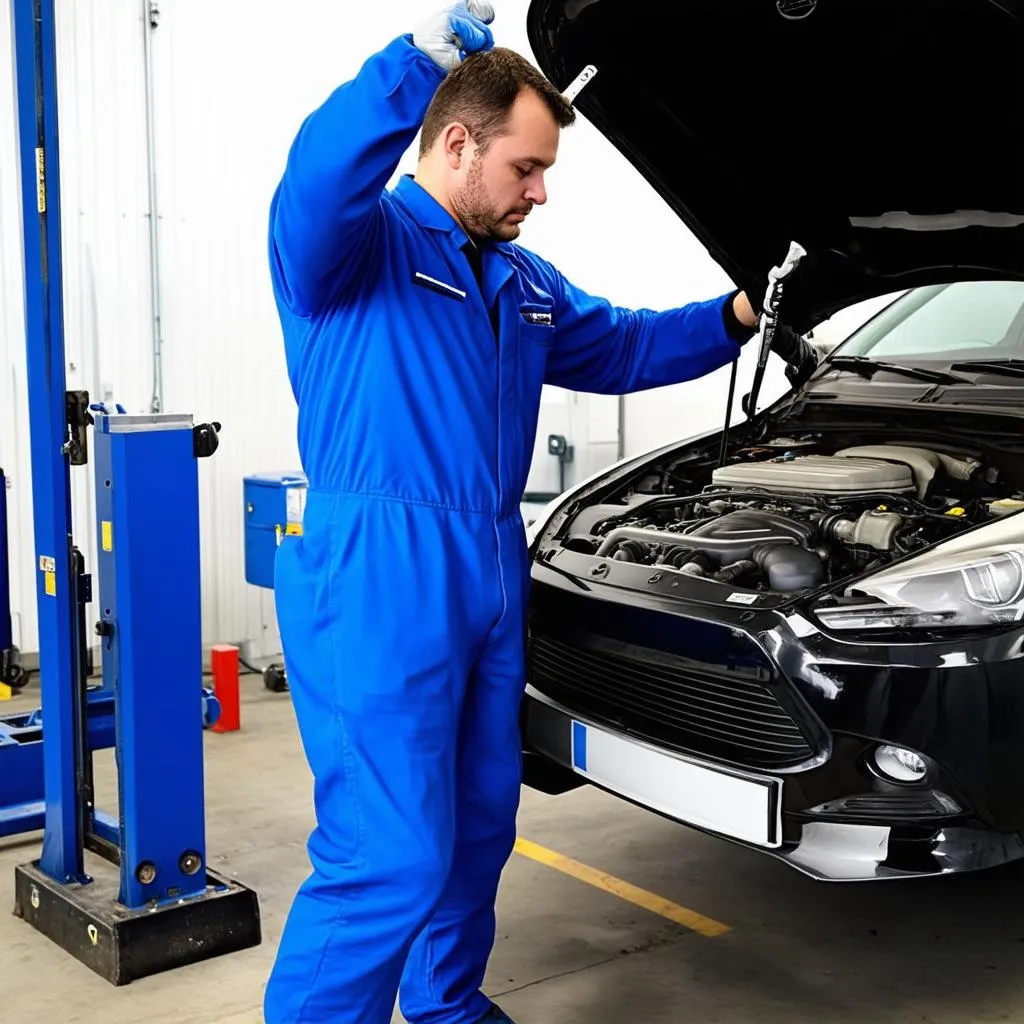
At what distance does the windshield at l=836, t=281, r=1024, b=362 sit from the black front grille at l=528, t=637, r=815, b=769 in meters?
1.36

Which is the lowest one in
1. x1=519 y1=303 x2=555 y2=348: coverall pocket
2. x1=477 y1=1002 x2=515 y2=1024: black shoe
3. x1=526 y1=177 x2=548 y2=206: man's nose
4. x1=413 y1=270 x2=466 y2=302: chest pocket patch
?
x1=477 y1=1002 x2=515 y2=1024: black shoe

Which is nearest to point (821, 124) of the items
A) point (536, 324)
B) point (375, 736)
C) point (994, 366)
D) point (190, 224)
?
point (994, 366)

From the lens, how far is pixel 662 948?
2848 millimetres

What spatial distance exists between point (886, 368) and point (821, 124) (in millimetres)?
742

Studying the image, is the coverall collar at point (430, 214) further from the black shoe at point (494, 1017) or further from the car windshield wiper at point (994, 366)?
the car windshield wiper at point (994, 366)

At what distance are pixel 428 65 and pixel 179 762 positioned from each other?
1666mm

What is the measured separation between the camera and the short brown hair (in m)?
2.08

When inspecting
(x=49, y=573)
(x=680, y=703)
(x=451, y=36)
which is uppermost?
(x=451, y=36)

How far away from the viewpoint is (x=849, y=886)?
319 cm

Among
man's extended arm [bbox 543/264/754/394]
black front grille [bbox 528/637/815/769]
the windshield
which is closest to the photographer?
black front grille [bbox 528/637/815/769]

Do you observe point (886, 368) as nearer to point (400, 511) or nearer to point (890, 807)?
point (890, 807)

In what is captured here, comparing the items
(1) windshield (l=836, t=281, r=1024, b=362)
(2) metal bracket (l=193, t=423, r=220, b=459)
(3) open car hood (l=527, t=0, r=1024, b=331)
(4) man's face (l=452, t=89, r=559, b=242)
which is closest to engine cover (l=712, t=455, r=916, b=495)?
(3) open car hood (l=527, t=0, r=1024, b=331)

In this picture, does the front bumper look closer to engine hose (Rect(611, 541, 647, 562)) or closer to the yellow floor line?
engine hose (Rect(611, 541, 647, 562))

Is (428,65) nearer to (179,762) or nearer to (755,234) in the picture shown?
(755,234)
